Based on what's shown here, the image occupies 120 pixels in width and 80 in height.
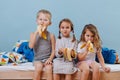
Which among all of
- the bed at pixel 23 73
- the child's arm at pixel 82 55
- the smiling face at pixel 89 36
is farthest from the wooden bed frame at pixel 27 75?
the smiling face at pixel 89 36

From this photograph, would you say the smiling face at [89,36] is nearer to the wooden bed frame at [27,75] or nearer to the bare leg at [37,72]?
the wooden bed frame at [27,75]

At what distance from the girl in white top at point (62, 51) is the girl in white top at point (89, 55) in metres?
0.06

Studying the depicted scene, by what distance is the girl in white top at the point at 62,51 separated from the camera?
1.82 m

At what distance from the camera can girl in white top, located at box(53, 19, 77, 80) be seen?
1.82 m

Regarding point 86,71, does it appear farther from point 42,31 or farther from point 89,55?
point 42,31

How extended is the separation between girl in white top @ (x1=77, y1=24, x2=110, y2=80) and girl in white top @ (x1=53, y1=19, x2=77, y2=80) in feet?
0.19

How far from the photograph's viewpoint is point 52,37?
199cm

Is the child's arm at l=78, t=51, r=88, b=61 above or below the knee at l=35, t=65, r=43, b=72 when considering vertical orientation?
above

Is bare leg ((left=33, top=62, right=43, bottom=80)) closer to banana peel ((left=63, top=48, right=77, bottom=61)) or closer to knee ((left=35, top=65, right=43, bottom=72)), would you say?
knee ((left=35, top=65, right=43, bottom=72))

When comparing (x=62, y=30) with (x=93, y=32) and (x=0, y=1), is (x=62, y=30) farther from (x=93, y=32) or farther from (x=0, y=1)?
(x=0, y=1)

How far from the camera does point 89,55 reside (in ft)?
6.33

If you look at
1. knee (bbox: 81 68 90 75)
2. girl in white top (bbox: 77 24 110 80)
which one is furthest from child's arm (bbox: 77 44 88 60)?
knee (bbox: 81 68 90 75)

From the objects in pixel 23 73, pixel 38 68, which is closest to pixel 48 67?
pixel 38 68

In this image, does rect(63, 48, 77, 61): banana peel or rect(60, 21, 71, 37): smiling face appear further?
rect(60, 21, 71, 37): smiling face
